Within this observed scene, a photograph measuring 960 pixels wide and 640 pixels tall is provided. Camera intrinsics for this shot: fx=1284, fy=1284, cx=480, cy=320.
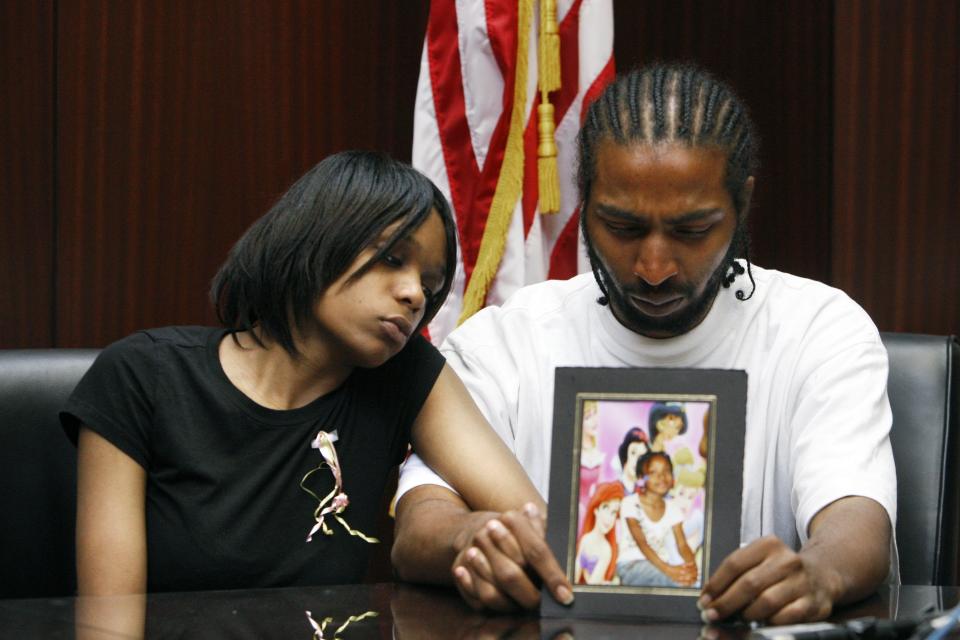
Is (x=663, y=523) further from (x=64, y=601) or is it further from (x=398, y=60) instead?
(x=398, y=60)

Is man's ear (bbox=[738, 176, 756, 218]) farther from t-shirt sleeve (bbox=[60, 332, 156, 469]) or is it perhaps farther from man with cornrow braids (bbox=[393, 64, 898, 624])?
t-shirt sleeve (bbox=[60, 332, 156, 469])

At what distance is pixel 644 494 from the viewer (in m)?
1.17

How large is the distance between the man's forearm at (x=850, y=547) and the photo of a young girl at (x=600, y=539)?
0.70 ft

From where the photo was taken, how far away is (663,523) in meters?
1.17

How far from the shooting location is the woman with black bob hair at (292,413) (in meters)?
1.59

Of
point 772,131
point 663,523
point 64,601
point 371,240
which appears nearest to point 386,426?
point 371,240

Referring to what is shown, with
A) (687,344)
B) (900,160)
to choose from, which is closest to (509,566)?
(687,344)

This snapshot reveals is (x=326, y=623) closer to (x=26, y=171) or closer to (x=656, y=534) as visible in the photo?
(x=656, y=534)

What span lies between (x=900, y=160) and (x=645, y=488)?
64.5 inches

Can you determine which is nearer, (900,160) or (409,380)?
(409,380)

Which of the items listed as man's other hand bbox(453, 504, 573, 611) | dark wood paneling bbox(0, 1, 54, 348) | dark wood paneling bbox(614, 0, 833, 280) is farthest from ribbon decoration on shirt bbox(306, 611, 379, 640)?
dark wood paneling bbox(614, 0, 833, 280)

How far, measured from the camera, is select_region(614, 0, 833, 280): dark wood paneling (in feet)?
11.3

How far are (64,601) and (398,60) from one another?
6.93ft

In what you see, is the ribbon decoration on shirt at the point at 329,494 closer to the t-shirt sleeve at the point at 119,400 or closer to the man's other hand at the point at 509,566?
the t-shirt sleeve at the point at 119,400
